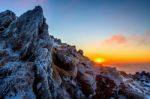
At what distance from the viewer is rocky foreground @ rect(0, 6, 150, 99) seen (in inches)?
1245

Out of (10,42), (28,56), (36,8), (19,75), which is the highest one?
(36,8)

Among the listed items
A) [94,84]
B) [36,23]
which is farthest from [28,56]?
[94,84]

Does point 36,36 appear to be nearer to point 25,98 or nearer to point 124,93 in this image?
point 25,98

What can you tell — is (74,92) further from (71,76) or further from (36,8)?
(36,8)

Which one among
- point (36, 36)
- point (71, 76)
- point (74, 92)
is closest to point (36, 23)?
point (36, 36)

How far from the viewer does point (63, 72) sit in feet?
147

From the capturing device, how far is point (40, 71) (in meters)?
34.1

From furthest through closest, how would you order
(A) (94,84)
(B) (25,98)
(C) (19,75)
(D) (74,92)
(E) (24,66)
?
(A) (94,84), (D) (74,92), (E) (24,66), (C) (19,75), (B) (25,98)

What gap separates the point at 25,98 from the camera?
29.2m

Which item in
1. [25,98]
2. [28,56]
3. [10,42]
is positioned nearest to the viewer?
[25,98]

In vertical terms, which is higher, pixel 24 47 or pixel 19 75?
pixel 24 47

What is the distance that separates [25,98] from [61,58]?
748 inches

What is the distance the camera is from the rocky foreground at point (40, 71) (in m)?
31.6

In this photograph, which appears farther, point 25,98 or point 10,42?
point 10,42
